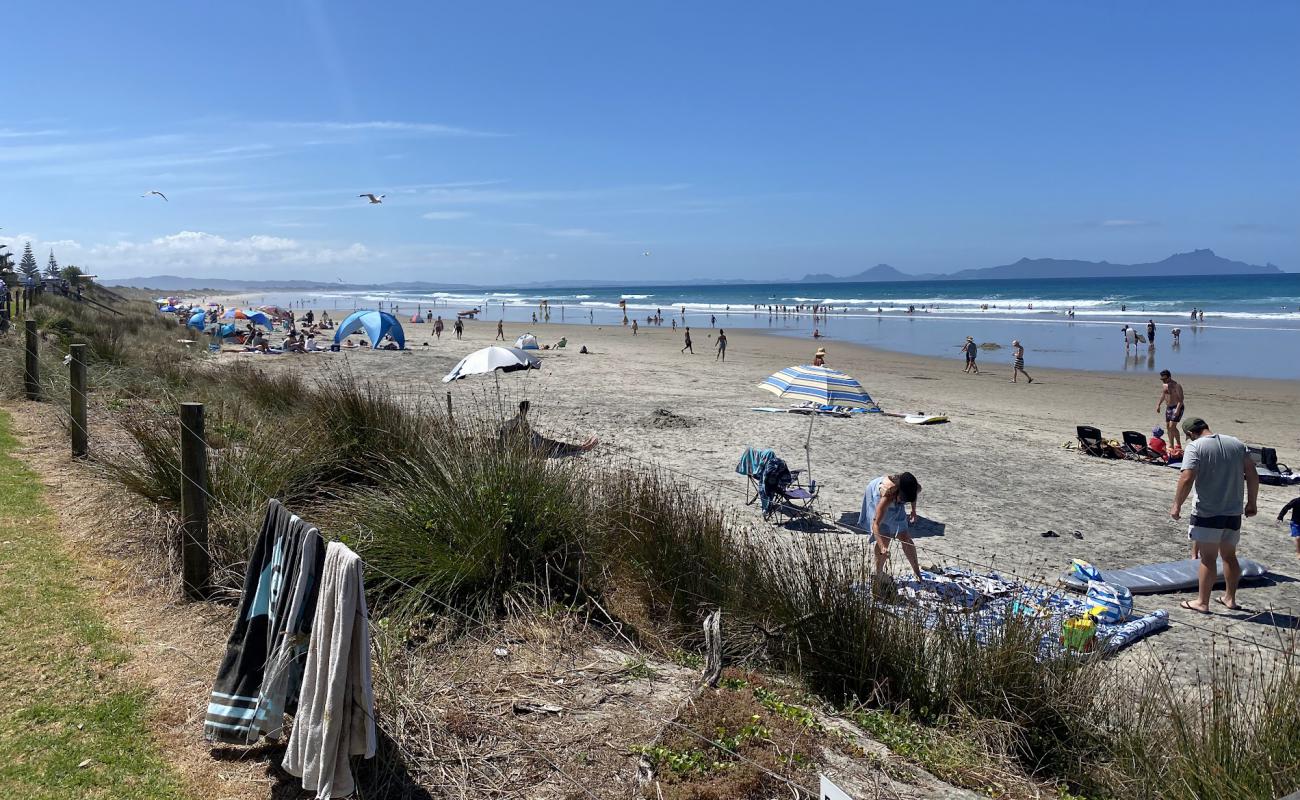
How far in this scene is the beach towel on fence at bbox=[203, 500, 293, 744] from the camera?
347 centimetres

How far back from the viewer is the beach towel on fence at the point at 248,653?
347cm

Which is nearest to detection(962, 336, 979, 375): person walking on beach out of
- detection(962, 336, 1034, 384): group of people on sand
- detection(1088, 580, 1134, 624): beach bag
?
detection(962, 336, 1034, 384): group of people on sand

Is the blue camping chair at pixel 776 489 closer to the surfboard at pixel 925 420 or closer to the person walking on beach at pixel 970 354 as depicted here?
the surfboard at pixel 925 420

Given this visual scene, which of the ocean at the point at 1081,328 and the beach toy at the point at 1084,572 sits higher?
the ocean at the point at 1081,328

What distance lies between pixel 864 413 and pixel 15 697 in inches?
618

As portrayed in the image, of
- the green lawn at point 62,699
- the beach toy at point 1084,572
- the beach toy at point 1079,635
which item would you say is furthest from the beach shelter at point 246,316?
the beach toy at point 1079,635

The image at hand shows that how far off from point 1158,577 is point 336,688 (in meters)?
7.31

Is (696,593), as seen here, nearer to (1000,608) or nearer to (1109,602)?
(1000,608)

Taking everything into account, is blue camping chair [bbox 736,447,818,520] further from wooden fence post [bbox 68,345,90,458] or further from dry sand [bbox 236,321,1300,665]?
wooden fence post [bbox 68,345,90,458]

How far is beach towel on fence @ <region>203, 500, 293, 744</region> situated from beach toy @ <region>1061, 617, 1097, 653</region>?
385 cm

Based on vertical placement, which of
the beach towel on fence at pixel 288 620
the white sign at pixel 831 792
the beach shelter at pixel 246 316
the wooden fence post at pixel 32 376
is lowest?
the white sign at pixel 831 792

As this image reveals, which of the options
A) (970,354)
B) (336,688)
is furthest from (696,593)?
(970,354)

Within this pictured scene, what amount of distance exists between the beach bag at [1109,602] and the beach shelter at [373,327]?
3057 centimetres

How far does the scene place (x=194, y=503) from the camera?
4.92m
